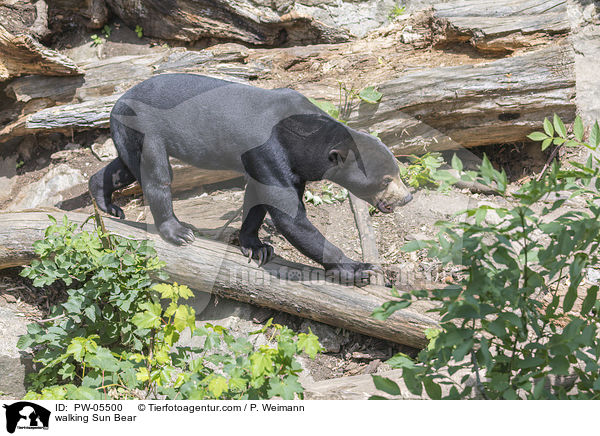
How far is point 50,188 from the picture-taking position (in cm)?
602

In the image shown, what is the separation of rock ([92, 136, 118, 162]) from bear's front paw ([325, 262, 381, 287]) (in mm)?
3571

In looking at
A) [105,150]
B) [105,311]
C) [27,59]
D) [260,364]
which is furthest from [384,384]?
[27,59]

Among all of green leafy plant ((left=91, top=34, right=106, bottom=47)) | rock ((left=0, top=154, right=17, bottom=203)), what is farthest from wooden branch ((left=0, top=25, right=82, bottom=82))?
green leafy plant ((left=91, top=34, right=106, bottom=47))

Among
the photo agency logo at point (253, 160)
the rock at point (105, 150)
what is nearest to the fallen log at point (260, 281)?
the photo agency logo at point (253, 160)

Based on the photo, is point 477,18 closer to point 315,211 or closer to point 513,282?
point 315,211

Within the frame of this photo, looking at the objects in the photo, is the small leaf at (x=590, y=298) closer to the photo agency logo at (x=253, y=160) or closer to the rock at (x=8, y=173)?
the photo agency logo at (x=253, y=160)

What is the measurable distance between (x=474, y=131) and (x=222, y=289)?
330 centimetres

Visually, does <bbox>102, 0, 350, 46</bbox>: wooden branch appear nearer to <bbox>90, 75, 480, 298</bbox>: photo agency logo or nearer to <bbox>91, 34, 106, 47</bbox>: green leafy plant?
<bbox>91, 34, 106, 47</bbox>: green leafy plant

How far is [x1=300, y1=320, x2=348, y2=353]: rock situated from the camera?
12.7 ft

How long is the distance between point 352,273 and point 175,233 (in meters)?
1.41

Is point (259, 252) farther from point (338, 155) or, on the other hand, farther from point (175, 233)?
point (338, 155)

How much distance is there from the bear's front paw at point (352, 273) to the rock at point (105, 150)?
3.57 metres

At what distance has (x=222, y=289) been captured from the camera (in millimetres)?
3965
